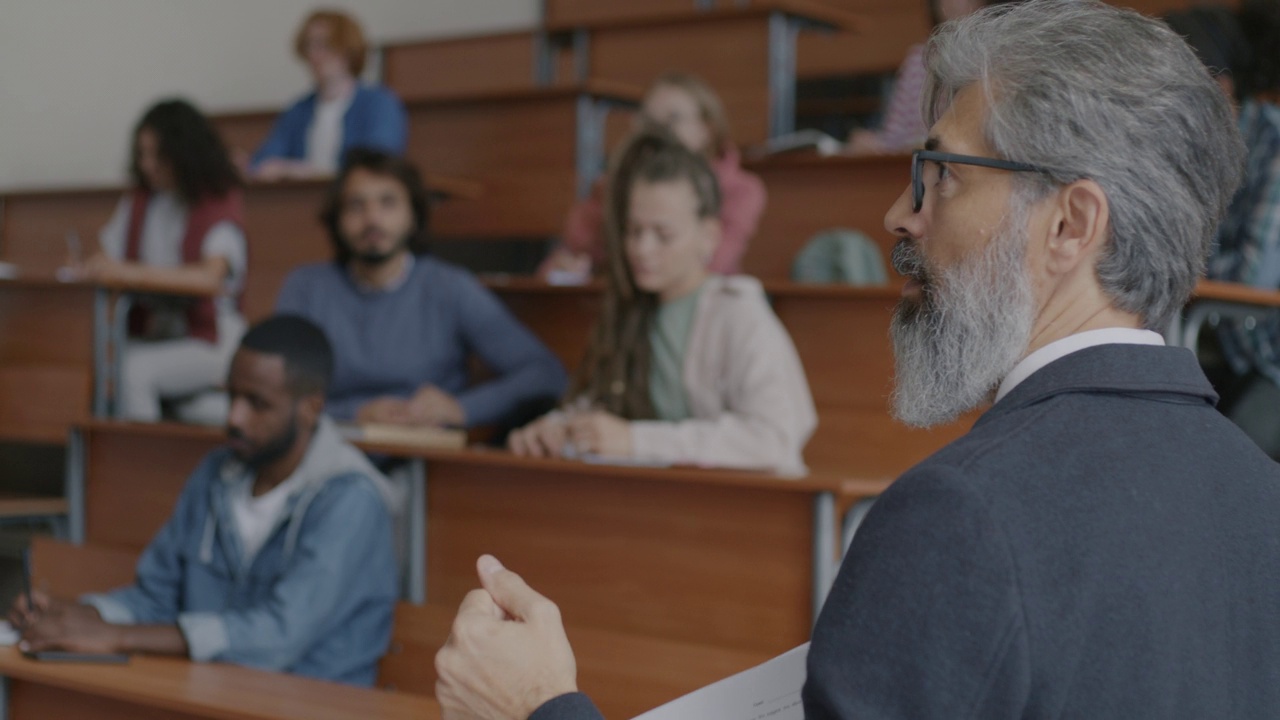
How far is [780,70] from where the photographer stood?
4.83 metres

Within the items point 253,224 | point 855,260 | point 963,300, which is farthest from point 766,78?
point 963,300

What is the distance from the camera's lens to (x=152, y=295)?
154 inches

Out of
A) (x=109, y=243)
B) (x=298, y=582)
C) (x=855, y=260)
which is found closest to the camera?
(x=298, y=582)

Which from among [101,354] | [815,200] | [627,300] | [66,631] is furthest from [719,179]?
[66,631]

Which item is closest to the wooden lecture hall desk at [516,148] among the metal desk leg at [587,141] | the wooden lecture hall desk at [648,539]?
the metal desk leg at [587,141]

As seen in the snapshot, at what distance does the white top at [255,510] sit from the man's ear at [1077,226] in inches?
66.9

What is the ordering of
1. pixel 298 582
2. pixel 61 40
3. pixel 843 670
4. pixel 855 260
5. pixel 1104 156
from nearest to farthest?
pixel 843 670 → pixel 1104 156 → pixel 298 582 → pixel 855 260 → pixel 61 40

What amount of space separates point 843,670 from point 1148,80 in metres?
0.47

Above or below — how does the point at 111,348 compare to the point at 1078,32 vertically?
below

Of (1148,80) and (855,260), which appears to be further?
(855,260)

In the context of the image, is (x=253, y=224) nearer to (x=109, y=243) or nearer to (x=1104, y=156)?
(x=109, y=243)

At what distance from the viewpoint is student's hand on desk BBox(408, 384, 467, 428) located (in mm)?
3250

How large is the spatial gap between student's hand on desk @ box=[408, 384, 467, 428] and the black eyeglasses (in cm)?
232

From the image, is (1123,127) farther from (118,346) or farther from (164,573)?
(118,346)
